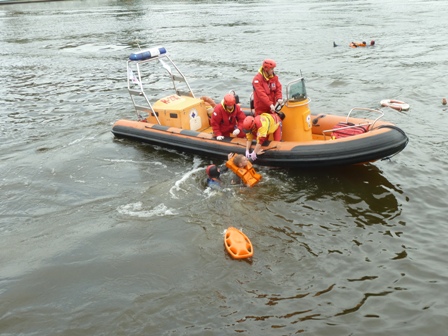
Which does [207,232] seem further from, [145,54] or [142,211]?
[145,54]

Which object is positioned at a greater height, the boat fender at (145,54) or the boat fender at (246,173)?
the boat fender at (145,54)

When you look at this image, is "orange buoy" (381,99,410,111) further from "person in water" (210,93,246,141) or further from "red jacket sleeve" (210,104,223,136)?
"red jacket sleeve" (210,104,223,136)

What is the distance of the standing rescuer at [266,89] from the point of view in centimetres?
834

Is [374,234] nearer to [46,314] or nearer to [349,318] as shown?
[349,318]

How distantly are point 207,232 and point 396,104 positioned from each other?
7070mm

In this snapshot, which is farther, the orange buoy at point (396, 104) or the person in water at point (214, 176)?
the orange buoy at point (396, 104)

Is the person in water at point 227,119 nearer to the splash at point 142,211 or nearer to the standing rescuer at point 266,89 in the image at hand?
the standing rescuer at point 266,89

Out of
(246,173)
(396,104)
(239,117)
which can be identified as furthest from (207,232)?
(396,104)

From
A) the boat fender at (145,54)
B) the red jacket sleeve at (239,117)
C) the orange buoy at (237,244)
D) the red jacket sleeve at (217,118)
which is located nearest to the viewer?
the orange buoy at (237,244)

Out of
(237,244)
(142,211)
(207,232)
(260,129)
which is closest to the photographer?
(237,244)

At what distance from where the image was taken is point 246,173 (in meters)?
7.80

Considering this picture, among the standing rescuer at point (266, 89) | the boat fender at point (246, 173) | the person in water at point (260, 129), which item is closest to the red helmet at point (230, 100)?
Result: the standing rescuer at point (266, 89)

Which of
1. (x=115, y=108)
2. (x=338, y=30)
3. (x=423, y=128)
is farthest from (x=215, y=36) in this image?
(x=423, y=128)

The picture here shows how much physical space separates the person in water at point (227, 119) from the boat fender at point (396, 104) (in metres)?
4.63
